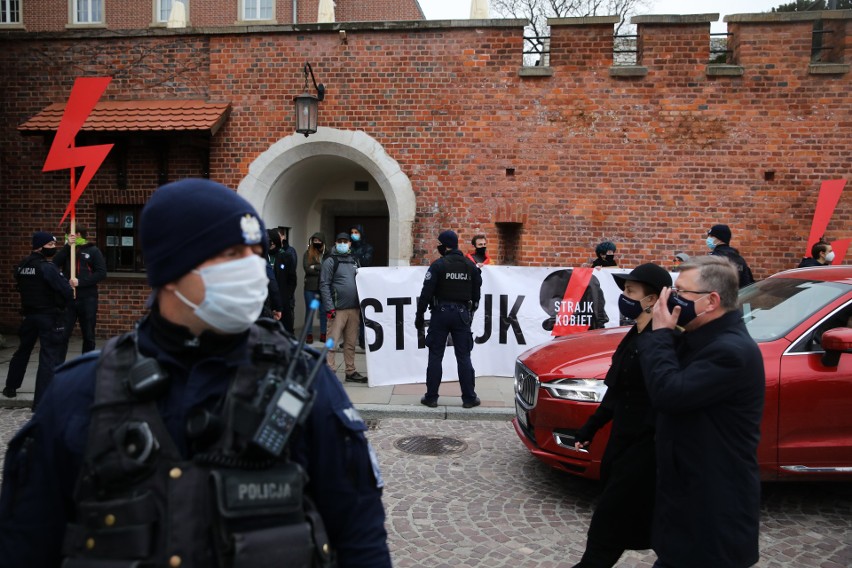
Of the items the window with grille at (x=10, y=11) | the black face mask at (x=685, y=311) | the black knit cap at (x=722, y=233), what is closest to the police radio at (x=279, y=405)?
the black face mask at (x=685, y=311)

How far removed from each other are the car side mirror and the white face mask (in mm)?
4250

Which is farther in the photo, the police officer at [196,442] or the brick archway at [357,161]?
the brick archway at [357,161]

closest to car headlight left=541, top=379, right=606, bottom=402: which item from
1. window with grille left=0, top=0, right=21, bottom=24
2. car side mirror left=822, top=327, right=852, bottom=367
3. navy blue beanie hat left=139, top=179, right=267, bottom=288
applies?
car side mirror left=822, top=327, right=852, bottom=367

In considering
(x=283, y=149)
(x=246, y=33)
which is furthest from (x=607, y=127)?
(x=246, y=33)

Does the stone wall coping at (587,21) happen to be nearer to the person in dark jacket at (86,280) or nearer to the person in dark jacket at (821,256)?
the person in dark jacket at (821,256)

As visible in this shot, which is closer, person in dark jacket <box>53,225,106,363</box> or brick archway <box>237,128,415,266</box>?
person in dark jacket <box>53,225,106,363</box>

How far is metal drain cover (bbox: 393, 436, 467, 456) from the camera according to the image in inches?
249

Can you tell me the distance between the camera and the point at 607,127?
11.1m

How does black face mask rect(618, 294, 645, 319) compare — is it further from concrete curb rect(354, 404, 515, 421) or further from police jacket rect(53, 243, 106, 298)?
police jacket rect(53, 243, 106, 298)

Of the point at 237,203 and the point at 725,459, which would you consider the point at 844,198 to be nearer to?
the point at 725,459

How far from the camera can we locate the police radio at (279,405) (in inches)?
56.6

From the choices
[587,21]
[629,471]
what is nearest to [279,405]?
[629,471]

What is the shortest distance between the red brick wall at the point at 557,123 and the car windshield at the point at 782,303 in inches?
220

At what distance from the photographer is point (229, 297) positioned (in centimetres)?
161
